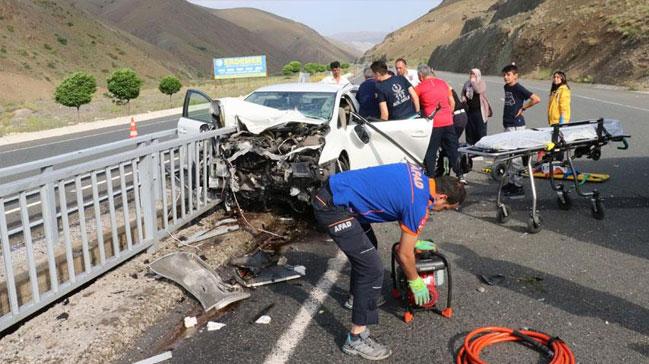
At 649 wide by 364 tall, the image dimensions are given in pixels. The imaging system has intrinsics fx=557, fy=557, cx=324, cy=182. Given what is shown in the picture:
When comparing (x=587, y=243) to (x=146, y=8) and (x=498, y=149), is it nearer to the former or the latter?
(x=498, y=149)

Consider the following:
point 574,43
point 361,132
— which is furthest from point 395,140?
point 574,43

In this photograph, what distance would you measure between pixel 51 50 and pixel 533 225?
82342 mm

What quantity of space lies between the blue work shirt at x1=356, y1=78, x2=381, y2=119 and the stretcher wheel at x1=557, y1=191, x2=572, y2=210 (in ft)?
8.97

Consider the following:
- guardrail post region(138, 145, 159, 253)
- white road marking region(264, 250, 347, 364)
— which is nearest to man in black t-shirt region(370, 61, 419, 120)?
white road marking region(264, 250, 347, 364)

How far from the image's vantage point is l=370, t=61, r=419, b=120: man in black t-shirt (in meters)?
7.64

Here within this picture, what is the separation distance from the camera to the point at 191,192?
6207 millimetres

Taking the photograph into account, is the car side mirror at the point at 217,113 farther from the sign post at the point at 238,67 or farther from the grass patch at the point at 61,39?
the grass patch at the point at 61,39

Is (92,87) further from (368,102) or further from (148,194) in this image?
(148,194)

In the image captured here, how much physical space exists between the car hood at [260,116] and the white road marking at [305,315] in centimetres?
195

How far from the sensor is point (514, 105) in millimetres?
8102

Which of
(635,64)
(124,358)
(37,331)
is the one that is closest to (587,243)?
(124,358)

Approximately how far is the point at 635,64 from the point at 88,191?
101ft

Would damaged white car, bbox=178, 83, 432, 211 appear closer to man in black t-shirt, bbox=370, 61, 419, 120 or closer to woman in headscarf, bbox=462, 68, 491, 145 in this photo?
man in black t-shirt, bbox=370, 61, 419, 120

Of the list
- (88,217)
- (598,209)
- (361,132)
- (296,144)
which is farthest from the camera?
(361,132)
